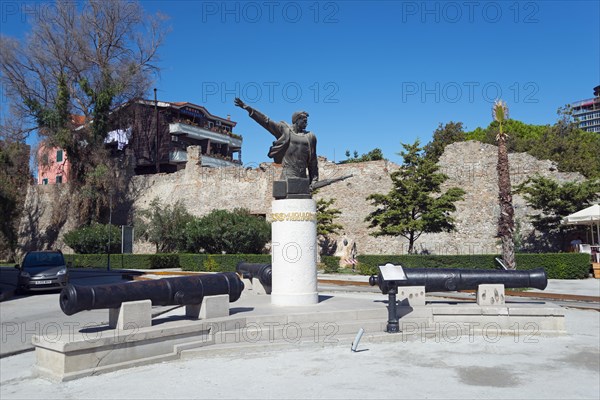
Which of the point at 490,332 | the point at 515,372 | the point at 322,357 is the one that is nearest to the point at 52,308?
the point at 322,357

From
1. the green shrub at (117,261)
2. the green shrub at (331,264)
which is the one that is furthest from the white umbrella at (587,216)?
the green shrub at (117,261)

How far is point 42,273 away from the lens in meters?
17.1

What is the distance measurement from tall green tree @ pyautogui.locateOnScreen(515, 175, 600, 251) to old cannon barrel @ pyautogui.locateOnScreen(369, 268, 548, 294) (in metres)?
16.4

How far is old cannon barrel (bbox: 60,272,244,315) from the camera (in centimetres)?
642

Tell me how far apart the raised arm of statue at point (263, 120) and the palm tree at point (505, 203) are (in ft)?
39.7

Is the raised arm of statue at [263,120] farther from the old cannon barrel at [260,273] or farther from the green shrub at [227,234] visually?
the green shrub at [227,234]

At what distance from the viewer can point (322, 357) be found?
728cm

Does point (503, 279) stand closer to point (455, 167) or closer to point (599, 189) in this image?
point (599, 189)

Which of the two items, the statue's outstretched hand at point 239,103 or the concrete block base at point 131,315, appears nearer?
the concrete block base at point 131,315

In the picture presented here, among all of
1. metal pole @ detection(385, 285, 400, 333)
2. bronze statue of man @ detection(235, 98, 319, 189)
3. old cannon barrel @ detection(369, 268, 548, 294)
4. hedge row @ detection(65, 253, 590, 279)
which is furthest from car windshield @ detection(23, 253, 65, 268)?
metal pole @ detection(385, 285, 400, 333)

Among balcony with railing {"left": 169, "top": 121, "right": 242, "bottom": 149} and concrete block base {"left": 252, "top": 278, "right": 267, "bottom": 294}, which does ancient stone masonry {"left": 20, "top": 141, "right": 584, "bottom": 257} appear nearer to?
balcony with railing {"left": 169, "top": 121, "right": 242, "bottom": 149}

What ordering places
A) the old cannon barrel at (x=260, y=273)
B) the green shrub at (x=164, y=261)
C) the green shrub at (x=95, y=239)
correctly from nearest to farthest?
the old cannon barrel at (x=260, y=273) → the green shrub at (x=164, y=261) → the green shrub at (x=95, y=239)

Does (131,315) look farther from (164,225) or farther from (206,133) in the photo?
(206,133)

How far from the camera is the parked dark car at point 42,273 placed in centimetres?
1688
